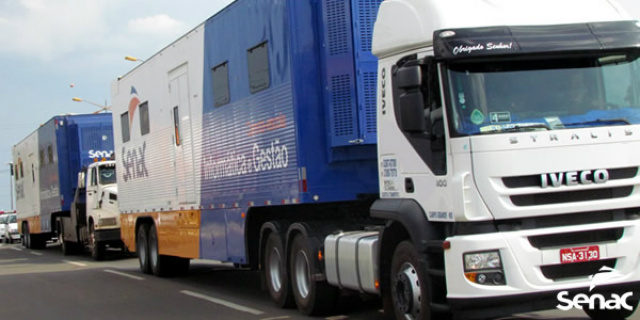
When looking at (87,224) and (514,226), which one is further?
(87,224)

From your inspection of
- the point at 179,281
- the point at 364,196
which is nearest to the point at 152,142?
the point at 179,281

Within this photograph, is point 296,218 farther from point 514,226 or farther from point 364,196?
point 514,226

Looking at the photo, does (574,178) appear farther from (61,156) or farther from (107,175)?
(61,156)

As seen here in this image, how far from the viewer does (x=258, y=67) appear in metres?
10.9

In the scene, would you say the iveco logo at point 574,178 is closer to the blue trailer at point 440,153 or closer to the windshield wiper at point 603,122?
the blue trailer at point 440,153

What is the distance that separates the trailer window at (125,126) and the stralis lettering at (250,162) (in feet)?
17.1

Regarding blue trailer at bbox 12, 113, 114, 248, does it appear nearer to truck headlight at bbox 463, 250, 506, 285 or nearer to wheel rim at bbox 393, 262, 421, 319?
wheel rim at bbox 393, 262, 421, 319

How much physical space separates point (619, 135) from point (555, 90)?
0.64m

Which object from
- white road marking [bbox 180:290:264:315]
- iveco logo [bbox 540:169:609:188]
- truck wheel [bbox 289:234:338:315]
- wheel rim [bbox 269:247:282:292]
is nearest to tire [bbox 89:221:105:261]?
white road marking [bbox 180:290:264:315]

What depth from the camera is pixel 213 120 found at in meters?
12.4

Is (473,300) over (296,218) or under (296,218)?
under

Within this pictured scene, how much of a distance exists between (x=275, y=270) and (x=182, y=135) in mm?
4120

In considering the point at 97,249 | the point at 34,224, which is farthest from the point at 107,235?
the point at 34,224

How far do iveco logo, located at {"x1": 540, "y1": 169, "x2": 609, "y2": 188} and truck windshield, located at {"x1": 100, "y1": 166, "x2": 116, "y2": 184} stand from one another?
59.4ft
